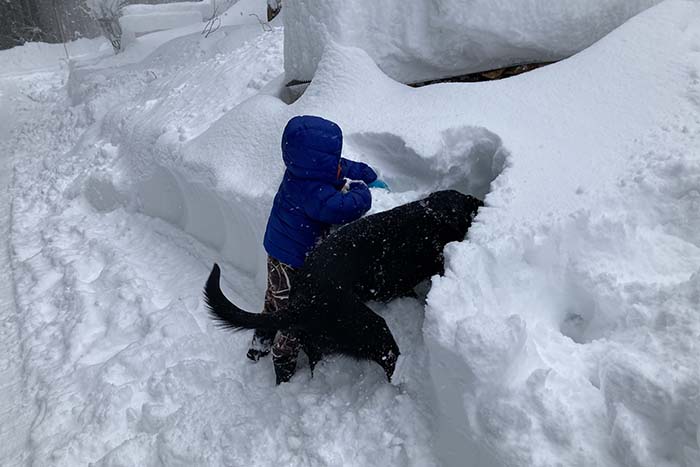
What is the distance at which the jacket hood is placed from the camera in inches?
104

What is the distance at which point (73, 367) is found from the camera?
3551 mm

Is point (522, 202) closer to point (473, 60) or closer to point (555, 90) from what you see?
point (555, 90)

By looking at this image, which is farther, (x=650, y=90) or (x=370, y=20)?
(x=370, y=20)

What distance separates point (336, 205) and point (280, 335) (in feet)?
2.45

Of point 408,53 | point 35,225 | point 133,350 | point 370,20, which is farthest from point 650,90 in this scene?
point 35,225

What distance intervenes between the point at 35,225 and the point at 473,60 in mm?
4786

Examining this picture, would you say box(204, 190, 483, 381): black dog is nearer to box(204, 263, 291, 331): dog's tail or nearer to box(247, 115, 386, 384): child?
box(204, 263, 291, 331): dog's tail

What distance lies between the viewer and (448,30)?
4496 millimetres

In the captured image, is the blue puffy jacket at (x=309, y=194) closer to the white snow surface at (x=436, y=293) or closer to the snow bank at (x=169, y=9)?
the white snow surface at (x=436, y=293)

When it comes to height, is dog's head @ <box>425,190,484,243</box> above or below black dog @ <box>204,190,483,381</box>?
above

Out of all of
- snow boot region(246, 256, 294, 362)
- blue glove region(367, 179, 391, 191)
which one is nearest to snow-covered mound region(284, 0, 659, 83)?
blue glove region(367, 179, 391, 191)

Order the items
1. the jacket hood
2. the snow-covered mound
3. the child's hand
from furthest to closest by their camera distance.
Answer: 1. the snow-covered mound
2. the child's hand
3. the jacket hood

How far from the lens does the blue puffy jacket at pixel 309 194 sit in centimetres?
265

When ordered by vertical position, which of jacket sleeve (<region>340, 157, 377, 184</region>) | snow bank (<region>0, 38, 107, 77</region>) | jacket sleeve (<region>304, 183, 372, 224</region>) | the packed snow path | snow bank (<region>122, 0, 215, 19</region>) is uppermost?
jacket sleeve (<region>304, 183, 372, 224</region>)
